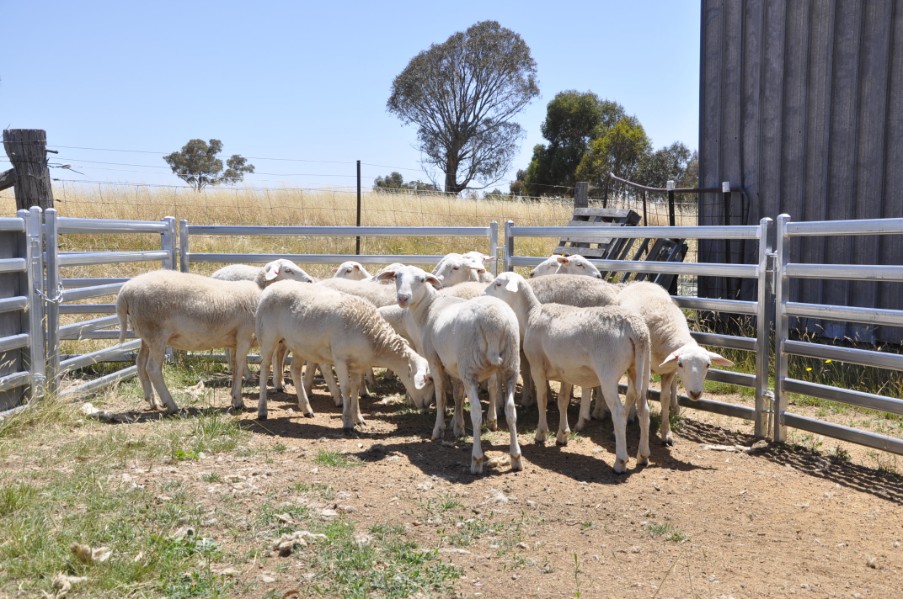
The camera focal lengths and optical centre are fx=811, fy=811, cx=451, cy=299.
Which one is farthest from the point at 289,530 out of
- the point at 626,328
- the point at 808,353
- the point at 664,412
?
the point at 808,353

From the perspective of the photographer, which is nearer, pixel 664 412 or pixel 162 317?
pixel 664 412

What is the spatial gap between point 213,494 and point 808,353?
4.82m

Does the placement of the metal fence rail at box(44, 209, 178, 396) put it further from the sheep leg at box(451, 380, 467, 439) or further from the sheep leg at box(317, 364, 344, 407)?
the sheep leg at box(451, 380, 467, 439)

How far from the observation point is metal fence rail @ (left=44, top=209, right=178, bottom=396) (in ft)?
24.8

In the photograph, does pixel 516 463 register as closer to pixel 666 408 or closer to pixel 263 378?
pixel 666 408

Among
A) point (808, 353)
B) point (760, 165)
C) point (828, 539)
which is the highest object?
point (760, 165)

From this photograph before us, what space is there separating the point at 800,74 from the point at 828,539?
772 cm

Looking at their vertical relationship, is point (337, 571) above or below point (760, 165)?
below

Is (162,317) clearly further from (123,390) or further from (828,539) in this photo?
(828,539)

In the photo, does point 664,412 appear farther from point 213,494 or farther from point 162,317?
point 162,317

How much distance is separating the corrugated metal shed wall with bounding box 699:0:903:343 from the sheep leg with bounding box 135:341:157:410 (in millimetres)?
7824

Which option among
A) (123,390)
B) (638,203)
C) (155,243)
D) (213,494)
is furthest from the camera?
(638,203)

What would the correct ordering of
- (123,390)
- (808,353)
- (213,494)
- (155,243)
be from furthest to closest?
(155,243), (123,390), (808,353), (213,494)

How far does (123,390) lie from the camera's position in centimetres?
869
